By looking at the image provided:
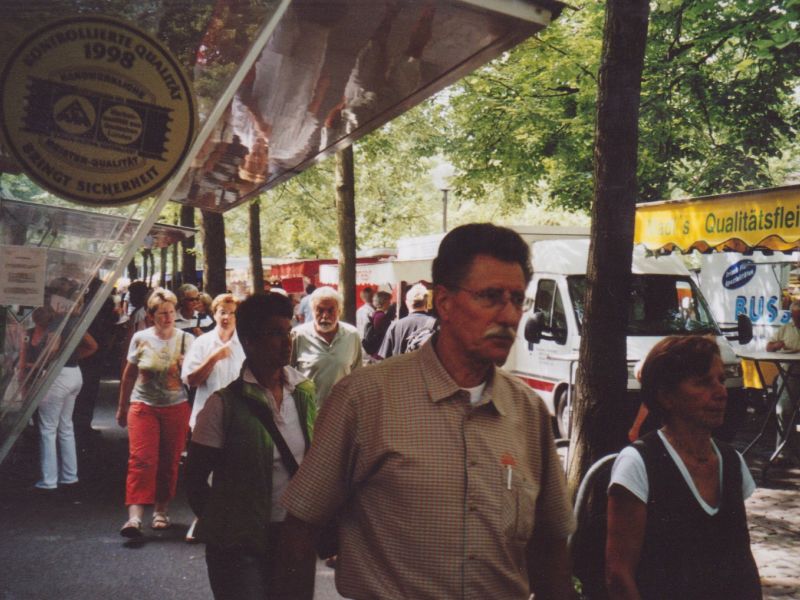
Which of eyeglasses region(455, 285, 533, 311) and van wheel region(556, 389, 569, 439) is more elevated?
eyeglasses region(455, 285, 533, 311)

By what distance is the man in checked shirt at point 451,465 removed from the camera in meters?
2.15

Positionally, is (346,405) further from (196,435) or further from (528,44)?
(528,44)

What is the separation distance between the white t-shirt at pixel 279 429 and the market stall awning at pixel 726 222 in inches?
285

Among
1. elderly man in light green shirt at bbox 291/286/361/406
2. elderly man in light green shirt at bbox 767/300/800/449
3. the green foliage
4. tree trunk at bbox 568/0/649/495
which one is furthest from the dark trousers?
the green foliage

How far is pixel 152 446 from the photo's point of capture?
6711 mm

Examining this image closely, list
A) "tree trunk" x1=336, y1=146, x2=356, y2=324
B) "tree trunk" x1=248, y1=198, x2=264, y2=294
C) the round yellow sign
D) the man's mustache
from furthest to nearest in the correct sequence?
"tree trunk" x1=248, y1=198, x2=264, y2=294 < "tree trunk" x1=336, y1=146, x2=356, y2=324 < the round yellow sign < the man's mustache

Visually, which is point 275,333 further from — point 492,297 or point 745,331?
point 745,331

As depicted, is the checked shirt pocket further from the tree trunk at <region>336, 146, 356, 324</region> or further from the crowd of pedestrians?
the tree trunk at <region>336, 146, 356, 324</region>

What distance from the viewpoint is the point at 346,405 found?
226cm

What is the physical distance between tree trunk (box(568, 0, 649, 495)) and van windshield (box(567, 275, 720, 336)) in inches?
230

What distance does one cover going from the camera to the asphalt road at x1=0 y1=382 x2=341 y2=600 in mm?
5625

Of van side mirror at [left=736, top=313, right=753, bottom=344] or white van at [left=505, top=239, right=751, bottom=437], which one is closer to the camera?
van side mirror at [left=736, top=313, right=753, bottom=344]

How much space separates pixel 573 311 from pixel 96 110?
971 cm

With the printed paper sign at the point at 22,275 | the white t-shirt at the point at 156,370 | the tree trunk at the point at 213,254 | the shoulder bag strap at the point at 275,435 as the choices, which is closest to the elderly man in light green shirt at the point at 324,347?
the white t-shirt at the point at 156,370
